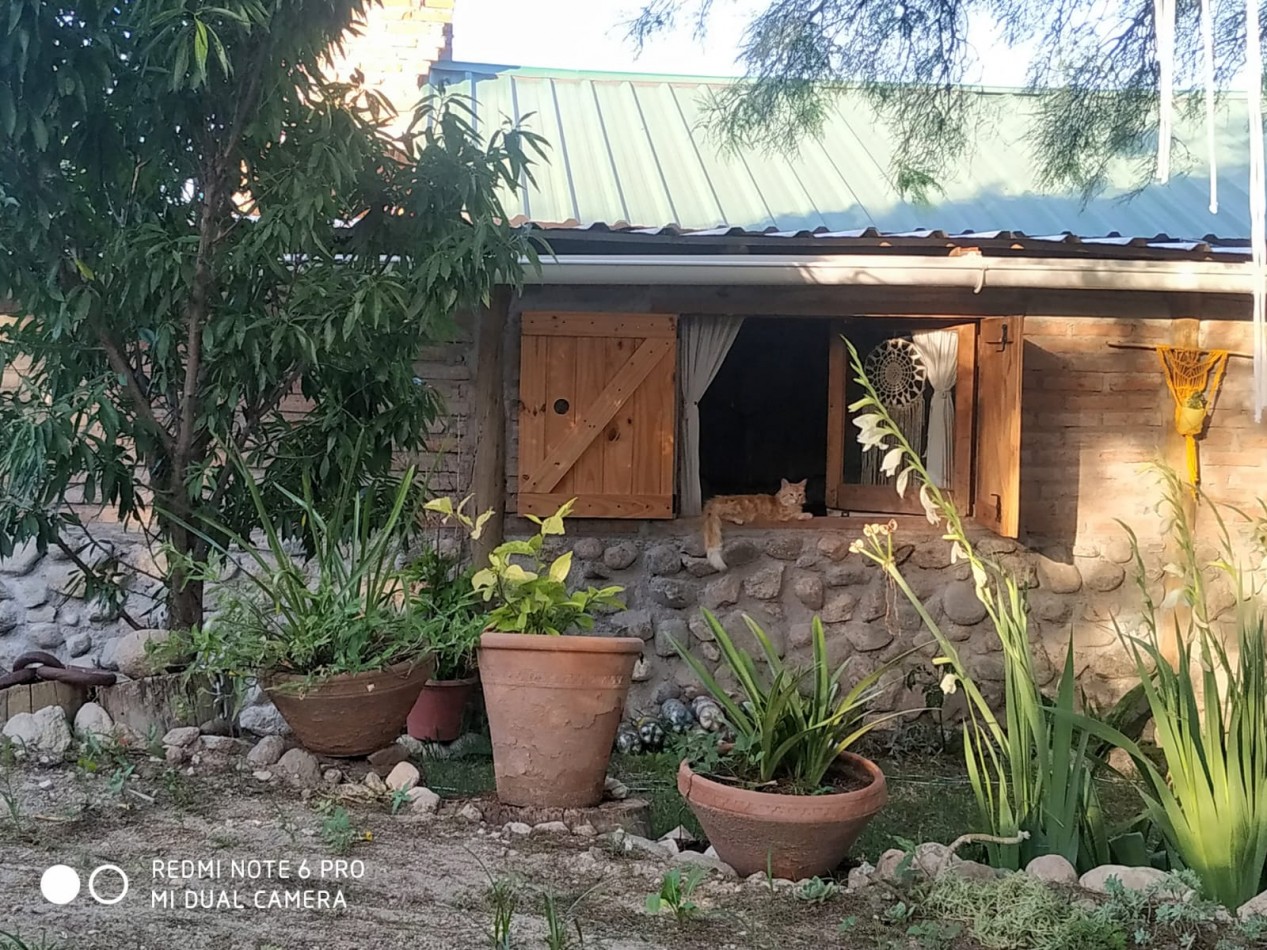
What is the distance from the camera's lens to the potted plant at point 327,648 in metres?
3.28

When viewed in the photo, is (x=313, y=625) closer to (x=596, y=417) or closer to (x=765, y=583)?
(x=596, y=417)

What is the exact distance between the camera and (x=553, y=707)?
319 cm

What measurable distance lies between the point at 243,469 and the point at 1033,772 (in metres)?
2.52

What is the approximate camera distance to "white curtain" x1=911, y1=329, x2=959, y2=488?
5582 millimetres

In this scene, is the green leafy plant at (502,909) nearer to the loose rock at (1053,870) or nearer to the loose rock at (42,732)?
the loose rock at (1053,870)

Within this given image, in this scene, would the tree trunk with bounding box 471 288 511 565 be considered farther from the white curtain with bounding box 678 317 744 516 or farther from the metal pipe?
the white curtain with bounding box 678 317 744 516

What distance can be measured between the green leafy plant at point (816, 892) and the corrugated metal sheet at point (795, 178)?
3.12 m

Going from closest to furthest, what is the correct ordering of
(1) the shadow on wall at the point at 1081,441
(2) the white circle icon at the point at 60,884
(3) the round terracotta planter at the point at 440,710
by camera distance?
(2) the white circle icon at the point at 60,884 < (3) the round terracotta planter at the point at 440,710 < (1) the shadow on wall at the point at 1081,441

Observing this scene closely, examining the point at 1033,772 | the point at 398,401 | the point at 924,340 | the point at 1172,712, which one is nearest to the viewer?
the point at 1172,712

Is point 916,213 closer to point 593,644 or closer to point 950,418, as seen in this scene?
point 950,418

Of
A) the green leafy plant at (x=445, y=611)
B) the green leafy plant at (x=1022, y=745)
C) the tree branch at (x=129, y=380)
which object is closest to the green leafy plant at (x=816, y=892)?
the green leafy plant at (x=1022, y=745)

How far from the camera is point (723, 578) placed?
17.8 ft

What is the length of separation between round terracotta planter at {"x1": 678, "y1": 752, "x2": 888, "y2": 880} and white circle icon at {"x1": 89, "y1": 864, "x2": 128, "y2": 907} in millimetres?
1368

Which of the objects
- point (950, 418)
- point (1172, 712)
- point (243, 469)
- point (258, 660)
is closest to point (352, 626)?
point (258, 660)
